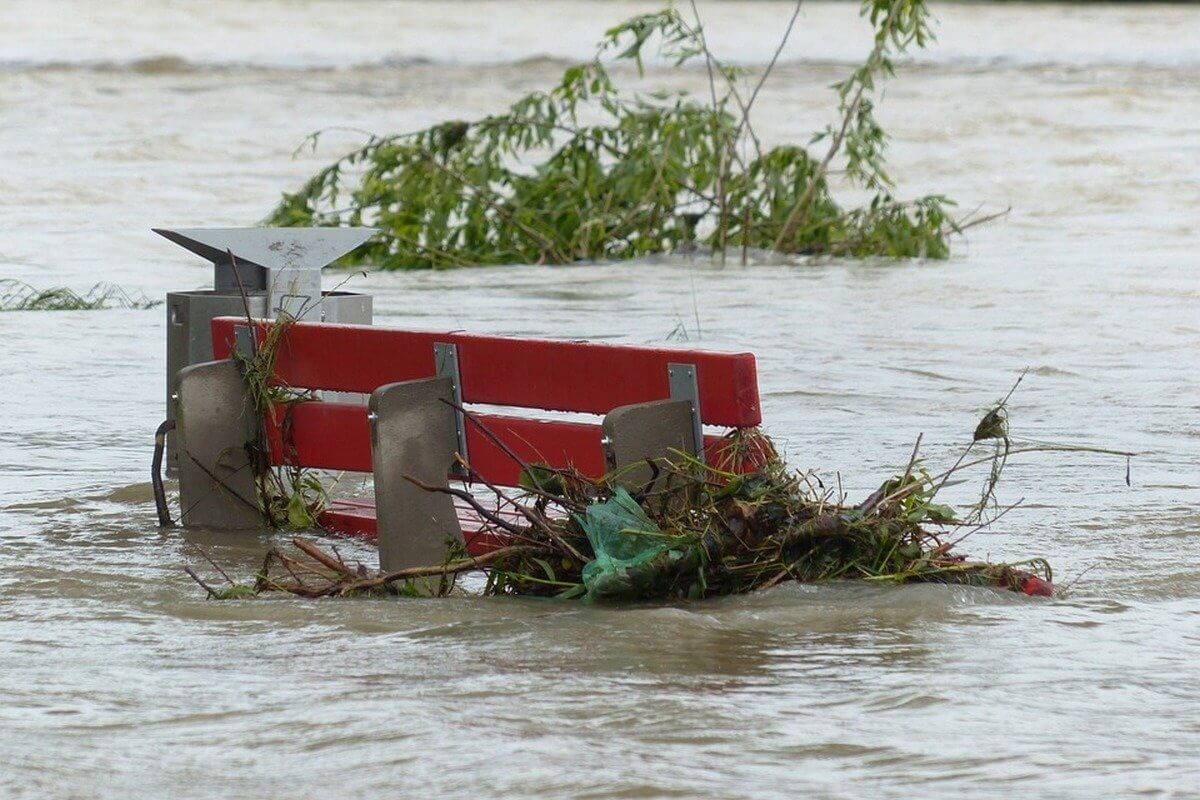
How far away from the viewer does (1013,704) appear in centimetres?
475

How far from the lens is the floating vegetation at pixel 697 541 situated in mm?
5527

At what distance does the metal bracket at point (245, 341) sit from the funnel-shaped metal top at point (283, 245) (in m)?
0.28

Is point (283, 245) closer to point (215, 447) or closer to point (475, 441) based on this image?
point (215, 447)

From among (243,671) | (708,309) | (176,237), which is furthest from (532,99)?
(243,671)

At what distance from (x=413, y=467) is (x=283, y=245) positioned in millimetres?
→ 1315

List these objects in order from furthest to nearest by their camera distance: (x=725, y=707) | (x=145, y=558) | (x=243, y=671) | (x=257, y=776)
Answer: (x=145, y=558)
(x=243, y=671)
(x=725, y=707)
(x=257, y=776)

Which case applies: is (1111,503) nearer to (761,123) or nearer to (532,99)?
(532,99)

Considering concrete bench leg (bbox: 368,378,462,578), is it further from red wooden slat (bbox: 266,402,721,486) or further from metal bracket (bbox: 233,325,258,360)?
metal bracket (bbox: 233,325,258,360)

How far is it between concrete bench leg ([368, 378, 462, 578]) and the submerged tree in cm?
874

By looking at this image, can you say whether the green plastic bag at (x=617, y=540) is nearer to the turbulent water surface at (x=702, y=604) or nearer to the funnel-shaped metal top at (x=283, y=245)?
the turbulent water surface at (x=702, y=604)

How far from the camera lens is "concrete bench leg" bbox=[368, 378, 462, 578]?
6.02 m

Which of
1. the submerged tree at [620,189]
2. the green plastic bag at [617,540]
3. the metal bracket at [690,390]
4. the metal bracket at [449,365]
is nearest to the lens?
the green plastic bag at [617,540]

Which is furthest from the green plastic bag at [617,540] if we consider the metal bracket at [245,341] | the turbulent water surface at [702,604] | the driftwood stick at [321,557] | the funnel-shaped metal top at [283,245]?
the funnel-shaped metal top at [283,245]

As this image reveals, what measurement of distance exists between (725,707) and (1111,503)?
316 cm
